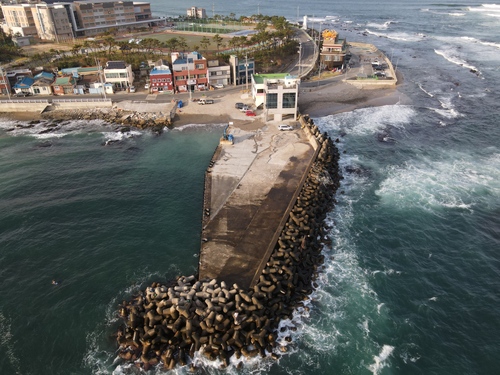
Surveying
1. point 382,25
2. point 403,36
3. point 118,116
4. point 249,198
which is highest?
point 382,25

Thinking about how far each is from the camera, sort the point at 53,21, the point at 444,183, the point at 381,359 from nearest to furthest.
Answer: the point at 381,359, the point at 444,183, the point at 53,21

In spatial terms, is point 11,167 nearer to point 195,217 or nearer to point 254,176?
point 195,217

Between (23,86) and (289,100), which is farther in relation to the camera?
(23,86)

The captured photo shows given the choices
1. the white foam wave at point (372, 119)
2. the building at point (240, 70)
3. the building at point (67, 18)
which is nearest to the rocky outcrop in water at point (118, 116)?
the building at point (240, 70)

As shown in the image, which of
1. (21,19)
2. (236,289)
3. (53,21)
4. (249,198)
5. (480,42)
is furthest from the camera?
(480,42)

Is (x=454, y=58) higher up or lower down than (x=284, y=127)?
higher up

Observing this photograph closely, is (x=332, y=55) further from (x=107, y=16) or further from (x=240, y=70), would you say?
(x=107, y=16)

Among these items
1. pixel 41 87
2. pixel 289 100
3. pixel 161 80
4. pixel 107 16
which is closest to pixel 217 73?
pixel 161 80
